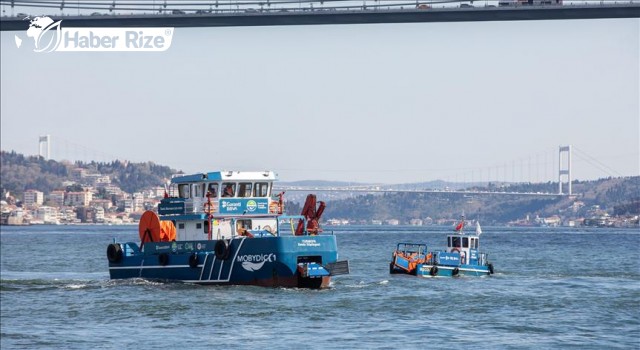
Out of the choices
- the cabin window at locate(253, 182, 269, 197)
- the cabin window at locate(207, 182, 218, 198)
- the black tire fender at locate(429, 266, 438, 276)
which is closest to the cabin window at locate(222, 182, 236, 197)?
the cabin window at locate(207, 182, 218, 198)

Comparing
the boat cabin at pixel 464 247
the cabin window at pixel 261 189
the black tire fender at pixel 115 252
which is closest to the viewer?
the cabin window at pixel 261 189

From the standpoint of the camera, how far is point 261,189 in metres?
42.1

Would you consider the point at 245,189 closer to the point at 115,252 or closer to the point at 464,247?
the point at 115,252

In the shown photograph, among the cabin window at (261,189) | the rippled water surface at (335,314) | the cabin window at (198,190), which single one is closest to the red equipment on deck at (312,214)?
the cabin window at (261,189)

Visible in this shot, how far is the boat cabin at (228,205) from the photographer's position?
41.4m

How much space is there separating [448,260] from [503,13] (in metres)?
37.3

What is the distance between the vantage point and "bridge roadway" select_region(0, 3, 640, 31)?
80312 mm

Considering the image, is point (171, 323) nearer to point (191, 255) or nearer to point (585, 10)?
point (191, 255)

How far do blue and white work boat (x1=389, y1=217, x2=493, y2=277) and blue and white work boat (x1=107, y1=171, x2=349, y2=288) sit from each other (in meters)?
6.50

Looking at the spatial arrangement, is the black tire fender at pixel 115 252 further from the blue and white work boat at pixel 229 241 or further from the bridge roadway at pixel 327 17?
the bridge roadway at pixel 327 17

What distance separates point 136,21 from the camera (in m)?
85.4

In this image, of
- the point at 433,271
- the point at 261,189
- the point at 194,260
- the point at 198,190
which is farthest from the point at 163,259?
the point at 433,271

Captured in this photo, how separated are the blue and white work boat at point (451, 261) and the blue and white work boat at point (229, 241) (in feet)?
21.3

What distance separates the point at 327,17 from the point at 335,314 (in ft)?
178
